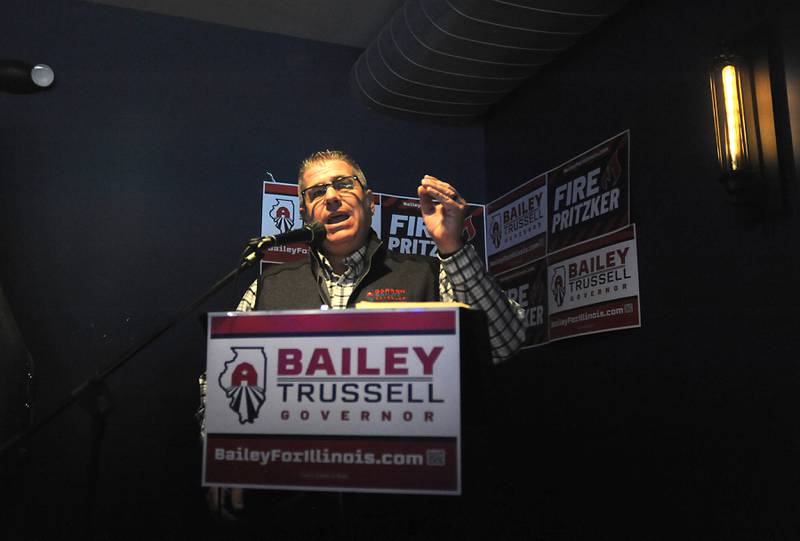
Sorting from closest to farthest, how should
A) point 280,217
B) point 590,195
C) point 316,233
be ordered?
1. point 316,233
2. point 590,195
3. point 280,217

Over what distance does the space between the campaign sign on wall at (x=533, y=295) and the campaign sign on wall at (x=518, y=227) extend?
5 cm

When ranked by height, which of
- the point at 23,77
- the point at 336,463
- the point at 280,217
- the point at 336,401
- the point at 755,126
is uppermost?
the point at 23,77

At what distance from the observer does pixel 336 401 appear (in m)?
1.38

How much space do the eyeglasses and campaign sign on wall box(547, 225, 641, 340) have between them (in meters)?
1.32

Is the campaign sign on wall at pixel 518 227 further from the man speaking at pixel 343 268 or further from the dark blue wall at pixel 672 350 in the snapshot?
the man speaking at pixel 343 268

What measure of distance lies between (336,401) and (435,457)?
209mm

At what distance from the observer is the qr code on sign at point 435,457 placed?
130 centimetres

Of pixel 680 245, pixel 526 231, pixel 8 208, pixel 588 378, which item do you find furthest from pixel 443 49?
pixel 8 208

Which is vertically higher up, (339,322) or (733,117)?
(733,117)

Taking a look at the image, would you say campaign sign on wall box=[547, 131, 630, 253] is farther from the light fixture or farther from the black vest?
the black vest

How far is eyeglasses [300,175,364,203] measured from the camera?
2.30 meters

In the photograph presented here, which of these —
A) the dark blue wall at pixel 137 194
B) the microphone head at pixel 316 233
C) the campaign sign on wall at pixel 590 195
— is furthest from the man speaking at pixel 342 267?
the dark blue wall at pixel 137 194

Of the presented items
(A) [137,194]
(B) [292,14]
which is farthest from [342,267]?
(B) [292,14]

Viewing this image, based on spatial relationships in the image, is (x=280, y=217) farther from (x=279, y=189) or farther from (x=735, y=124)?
(x=735, y=124)
